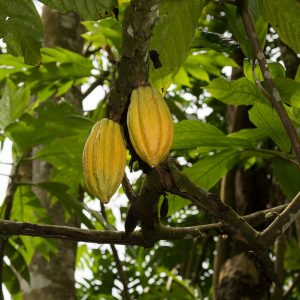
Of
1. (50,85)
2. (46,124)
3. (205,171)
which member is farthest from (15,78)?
(205,171)

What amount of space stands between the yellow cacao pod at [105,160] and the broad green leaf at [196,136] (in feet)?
1.45

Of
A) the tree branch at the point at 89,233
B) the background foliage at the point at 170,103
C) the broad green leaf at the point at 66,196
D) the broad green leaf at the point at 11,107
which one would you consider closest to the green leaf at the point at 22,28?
the background foliage at the point at 170,103

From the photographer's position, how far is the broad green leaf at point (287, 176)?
5.19 feet

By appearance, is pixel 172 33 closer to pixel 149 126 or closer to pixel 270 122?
pixel 149 126

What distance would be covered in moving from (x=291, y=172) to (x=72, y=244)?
110 centimetres

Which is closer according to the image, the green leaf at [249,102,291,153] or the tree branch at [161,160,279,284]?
the tree branch at [161,160,279,284]

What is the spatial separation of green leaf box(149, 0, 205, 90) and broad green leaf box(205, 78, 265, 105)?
34 cm

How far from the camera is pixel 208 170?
1.44 meters

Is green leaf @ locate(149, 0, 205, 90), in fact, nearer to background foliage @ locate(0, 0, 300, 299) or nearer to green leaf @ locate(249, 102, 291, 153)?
background foliage @ locate(0, 0, 300, 299)

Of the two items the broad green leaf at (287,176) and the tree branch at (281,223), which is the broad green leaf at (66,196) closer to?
the broad green leaf at (287,176)

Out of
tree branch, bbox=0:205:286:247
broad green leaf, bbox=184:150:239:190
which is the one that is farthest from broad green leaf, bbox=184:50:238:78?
tree branch, bbox=0:205:286:247

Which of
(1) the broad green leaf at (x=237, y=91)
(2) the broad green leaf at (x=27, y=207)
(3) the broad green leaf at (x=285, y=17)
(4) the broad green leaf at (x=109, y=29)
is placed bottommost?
(2) the broad green leaf at (x=27, y=207)

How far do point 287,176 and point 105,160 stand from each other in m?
0.83

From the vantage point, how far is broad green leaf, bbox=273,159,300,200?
1.58m
